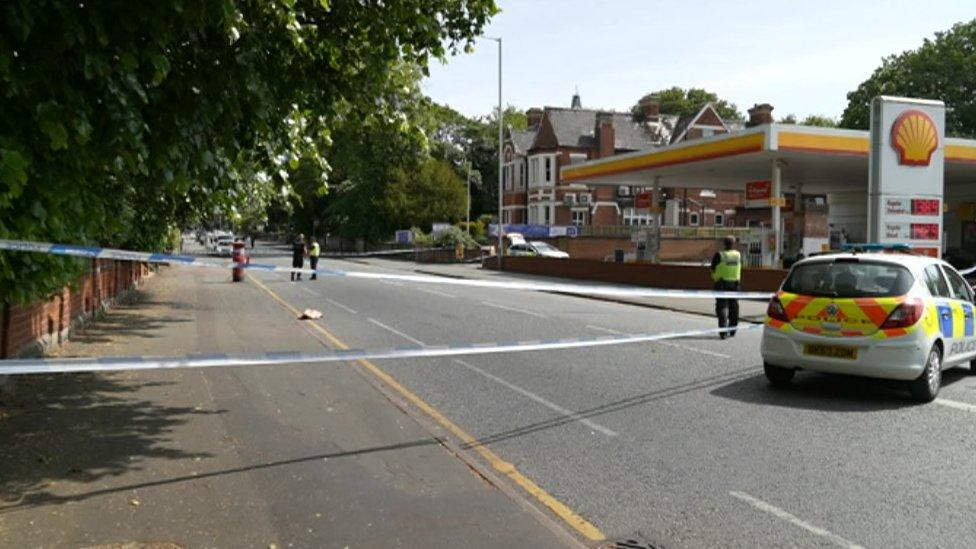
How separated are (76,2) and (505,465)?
428 centimetres

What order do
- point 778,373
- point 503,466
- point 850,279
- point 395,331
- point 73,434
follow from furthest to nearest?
point 395,331 → point 778,373 → point 850,279 → point 73,434 → point 503,466

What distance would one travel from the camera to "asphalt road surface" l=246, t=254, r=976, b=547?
5000mm

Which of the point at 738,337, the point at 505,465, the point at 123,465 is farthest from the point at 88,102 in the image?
the point at 738,337

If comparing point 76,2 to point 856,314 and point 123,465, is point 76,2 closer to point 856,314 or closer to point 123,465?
point 123,465

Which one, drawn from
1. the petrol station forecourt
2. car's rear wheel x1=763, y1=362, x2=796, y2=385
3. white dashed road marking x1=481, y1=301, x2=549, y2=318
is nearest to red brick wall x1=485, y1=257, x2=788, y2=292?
the petrol station forecourt

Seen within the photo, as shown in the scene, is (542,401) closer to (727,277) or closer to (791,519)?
(791,519)

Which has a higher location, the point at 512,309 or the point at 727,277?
the point at 727,277

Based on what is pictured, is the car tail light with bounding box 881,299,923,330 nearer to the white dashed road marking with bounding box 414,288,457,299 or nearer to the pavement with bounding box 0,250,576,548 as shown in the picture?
the pavement with bounding box 0,250,576,548

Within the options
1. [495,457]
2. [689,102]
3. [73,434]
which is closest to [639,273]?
[495,457]

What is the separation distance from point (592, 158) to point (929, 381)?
57.3m

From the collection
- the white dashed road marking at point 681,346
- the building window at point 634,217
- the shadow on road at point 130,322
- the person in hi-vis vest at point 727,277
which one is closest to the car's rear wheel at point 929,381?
the white dashed road marking at point 681,346

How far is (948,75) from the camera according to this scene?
177 ft

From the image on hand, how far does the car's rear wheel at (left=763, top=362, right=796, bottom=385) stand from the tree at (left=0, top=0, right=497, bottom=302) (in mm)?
4996

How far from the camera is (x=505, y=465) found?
6.16 metres
